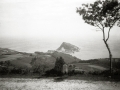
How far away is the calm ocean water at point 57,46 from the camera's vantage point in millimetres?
13648

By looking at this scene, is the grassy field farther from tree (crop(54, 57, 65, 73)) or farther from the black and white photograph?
tree (crop(54, 57, 65, 73))

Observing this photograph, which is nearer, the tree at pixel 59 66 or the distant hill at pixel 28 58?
the tree at pixel 59 66

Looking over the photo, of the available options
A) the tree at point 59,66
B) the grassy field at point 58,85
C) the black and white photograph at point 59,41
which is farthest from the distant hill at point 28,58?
the grassy field at point 58,85

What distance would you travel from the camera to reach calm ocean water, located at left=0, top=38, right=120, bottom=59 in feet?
44.8

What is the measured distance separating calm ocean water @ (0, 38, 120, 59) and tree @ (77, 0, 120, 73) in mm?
1859

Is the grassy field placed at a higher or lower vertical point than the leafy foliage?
lower

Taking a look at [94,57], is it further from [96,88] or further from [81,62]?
[96,88]

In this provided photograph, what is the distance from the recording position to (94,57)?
15.0 metres

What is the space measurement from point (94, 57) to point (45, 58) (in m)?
5.40

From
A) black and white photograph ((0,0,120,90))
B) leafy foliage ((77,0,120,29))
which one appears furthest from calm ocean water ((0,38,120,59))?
leafy foliage ((77,0,120,29))

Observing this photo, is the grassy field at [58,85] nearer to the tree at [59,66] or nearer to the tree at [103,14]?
the tree at [59,66]

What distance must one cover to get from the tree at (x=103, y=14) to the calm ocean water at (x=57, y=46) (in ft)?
6.10

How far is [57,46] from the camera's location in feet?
50.2

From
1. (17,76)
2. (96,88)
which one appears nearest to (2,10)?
(17,76)
